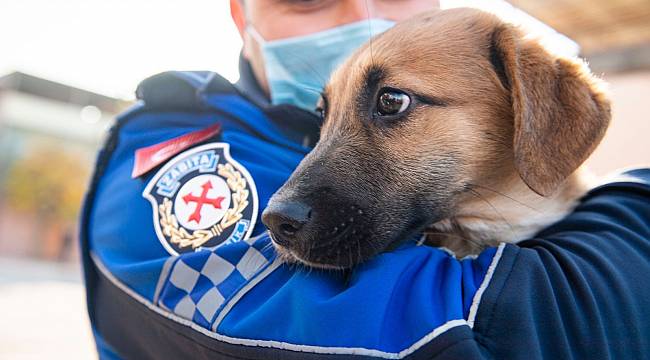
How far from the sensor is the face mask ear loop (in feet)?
8.45

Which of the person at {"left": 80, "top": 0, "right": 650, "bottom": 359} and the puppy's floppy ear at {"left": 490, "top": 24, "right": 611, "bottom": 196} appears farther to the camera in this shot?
the puppy's floppy ear at {"left": 490, "top": 24, "right": 611, "bottom": 196}

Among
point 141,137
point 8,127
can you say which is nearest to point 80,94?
point 8,127

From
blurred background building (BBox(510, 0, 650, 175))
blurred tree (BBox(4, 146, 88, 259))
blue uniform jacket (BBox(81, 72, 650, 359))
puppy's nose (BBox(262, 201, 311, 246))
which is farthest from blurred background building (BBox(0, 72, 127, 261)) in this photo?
puppy's nose (BBox(262, 201, 311, 246))

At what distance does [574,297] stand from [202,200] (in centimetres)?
101

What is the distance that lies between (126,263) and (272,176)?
0.51m

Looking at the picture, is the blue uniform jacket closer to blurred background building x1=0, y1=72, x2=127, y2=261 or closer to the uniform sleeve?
the uniform sleeve

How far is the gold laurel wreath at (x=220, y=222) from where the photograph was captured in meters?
1.78

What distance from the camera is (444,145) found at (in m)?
2.03

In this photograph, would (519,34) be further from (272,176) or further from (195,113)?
(195,113)

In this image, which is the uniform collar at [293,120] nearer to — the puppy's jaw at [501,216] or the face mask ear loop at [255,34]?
the face mask ear loop at [255,34]

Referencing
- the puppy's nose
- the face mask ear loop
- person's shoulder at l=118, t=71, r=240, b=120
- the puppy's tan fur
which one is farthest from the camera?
the face mask ear loop

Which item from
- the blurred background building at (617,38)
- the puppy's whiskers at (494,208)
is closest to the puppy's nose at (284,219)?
the puppy's whiskers at (494,208)

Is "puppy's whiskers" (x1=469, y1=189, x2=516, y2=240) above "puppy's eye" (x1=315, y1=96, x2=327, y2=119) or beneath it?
beneath

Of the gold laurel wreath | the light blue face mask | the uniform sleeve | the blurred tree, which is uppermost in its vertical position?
the light blue face mask
